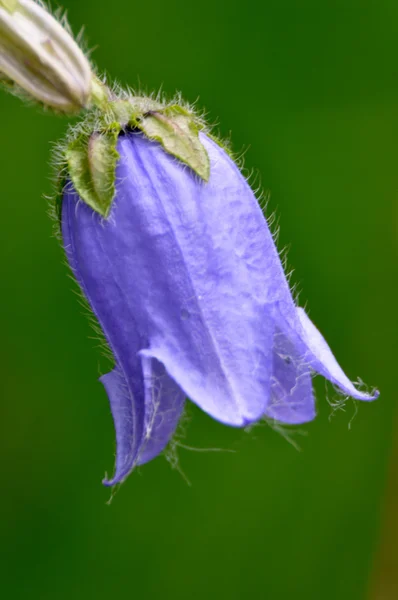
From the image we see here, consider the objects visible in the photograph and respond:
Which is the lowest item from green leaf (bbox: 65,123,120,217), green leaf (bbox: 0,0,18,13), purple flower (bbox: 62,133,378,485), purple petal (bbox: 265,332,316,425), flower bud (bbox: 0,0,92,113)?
purple petal (bbox: 265,332,316,425)

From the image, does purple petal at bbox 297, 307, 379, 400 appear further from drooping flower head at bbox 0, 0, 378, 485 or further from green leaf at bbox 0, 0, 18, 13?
green leaf at bbox 0, 0, 18, 13

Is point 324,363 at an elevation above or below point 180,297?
below

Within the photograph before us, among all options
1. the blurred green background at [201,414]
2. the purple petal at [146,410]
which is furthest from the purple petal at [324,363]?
the blurred green background at [201,414]

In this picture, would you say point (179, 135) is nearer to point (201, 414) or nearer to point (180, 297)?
point (180, 297)

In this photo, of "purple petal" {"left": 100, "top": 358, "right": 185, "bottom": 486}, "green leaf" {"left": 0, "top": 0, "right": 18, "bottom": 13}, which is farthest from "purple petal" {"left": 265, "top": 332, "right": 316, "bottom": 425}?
"green leaf" {"left": 0, "top": 0, "right": 18, "bottom": 13}

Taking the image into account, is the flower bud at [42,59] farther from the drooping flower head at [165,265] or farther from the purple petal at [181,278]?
the purple petal at [181,278]

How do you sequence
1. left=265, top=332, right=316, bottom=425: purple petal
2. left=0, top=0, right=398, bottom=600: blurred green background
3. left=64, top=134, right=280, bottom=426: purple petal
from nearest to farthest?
1. left=64, top=134, right=280, bottom=426: purple petal
2. left=265, top=332, right=316, bottom=425: purple petal
3. left=0, top=0, right=398, bottom=600: blurred green background

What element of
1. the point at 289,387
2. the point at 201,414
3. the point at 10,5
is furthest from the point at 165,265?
the point at 201,414
